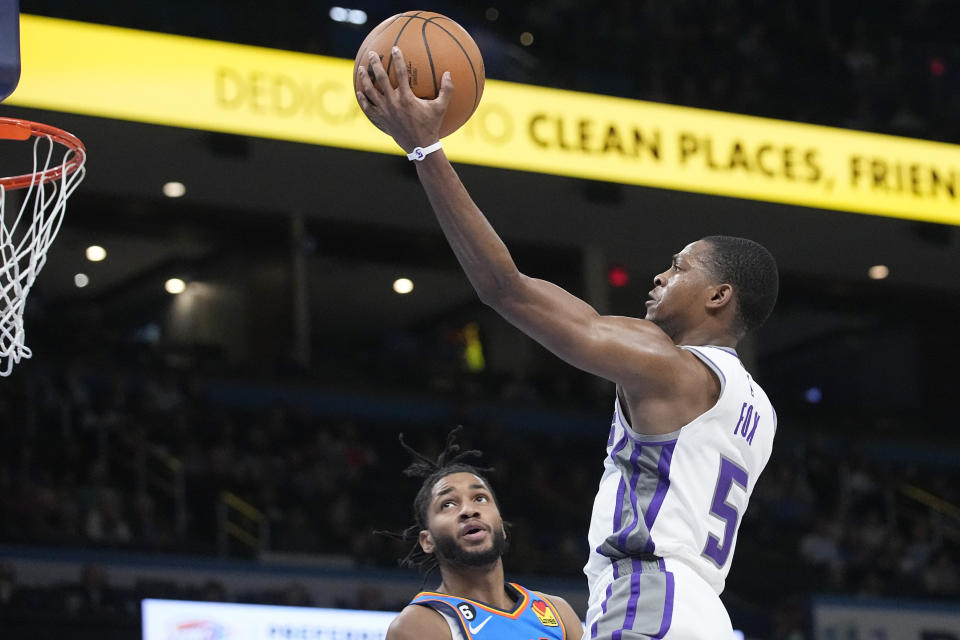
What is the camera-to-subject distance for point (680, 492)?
10.5 feet

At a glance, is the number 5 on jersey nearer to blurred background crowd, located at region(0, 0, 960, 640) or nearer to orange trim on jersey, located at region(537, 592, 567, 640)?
orange trim on jersey, located at region(537, 592, 567, 640)

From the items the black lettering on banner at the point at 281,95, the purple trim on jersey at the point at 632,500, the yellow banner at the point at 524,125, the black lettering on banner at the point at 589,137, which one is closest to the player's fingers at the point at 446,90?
the purple trim on jersey at the point at 632,500

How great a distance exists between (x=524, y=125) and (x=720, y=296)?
369 inches

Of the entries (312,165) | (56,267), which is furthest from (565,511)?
(56,267)

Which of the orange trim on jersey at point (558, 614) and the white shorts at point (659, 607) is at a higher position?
the orange trim on jersey at point (558, 614)

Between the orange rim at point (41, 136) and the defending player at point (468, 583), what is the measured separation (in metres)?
1.66

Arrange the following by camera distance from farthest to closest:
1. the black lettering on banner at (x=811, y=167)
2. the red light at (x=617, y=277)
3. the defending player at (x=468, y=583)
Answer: the red light at (x=617, y=277) < the black lettering on banner at (x=811, y=167) < the defending player at (x=468, y=583)

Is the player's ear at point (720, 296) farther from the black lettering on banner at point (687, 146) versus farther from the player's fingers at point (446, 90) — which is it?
the black lettering on banner at point (687, 146)

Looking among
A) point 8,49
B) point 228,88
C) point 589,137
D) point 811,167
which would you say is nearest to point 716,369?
point 8,49

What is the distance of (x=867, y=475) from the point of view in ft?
53.1

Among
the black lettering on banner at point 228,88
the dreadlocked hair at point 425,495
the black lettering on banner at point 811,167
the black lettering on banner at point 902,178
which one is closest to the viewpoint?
the dreadlocked hair at point 425,495

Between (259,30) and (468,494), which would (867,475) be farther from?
(468,494)

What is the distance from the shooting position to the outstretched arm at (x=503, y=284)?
122 inches

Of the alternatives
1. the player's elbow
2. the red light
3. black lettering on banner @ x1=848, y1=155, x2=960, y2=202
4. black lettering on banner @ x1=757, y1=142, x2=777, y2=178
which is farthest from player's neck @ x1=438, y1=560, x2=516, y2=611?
the red light
